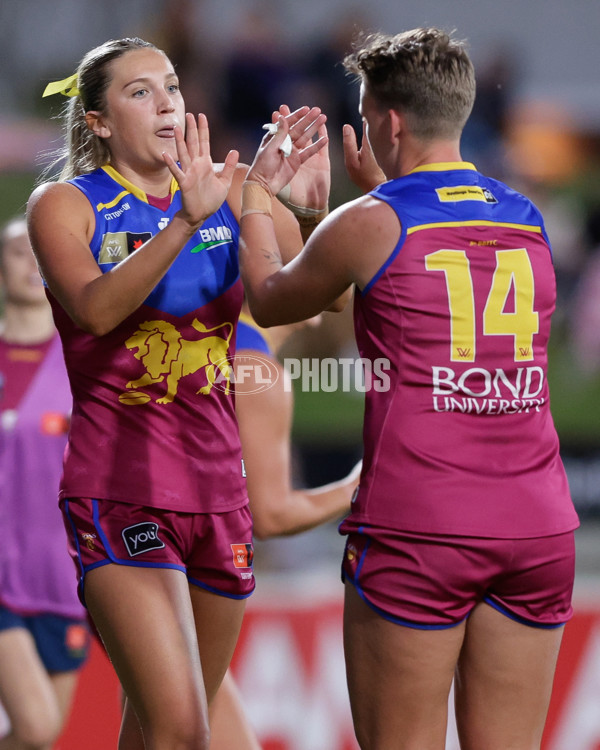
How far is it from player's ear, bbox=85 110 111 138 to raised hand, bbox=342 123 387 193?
2.15 feet

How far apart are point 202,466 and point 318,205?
80 centimetres

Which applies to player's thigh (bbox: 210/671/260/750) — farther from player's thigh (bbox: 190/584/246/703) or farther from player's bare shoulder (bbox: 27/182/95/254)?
player's bare shoulder (bbox: 27/182/95/254)

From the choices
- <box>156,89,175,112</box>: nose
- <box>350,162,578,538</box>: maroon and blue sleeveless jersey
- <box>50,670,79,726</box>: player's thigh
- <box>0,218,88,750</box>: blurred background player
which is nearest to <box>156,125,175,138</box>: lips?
<box>156,89,175,112</box>: nose

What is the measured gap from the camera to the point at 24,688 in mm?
4539

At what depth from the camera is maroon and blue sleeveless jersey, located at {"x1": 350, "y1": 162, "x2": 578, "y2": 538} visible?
2469mm

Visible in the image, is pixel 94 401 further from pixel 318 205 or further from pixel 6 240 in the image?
pixel 6 240

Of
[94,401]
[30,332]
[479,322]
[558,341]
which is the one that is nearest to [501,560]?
[479,322]

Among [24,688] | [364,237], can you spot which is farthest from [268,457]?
[364,237]

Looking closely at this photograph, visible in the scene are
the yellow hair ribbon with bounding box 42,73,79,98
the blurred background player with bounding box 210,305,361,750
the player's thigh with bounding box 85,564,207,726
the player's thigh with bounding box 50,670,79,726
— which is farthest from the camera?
the player's thigh with bounding box 50,670,79,726

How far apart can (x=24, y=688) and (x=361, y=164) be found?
2.70 m

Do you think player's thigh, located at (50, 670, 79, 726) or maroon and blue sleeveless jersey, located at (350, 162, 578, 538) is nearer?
maroon and blue sleeveless jersey, located at (350, 162, 578, 538)

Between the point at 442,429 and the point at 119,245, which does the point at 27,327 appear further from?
the point at 442,429

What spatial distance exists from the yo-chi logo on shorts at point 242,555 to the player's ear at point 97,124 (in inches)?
46.6

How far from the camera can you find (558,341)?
902 cm
